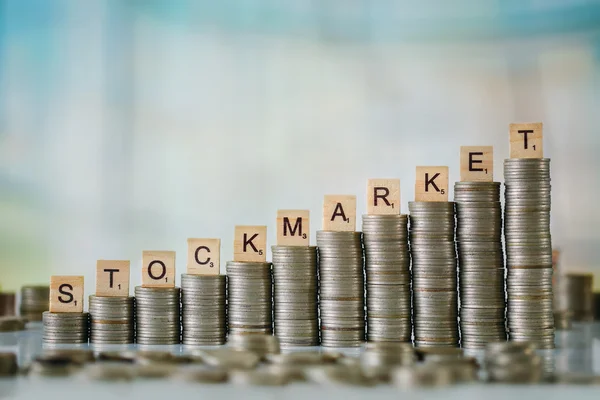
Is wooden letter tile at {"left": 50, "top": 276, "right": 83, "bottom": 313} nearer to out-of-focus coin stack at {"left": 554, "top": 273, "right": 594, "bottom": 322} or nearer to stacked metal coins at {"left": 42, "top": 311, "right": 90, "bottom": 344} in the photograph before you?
stacked metal coins at {"left": 42, "top": 311, "right": 90, "bottom": 344}

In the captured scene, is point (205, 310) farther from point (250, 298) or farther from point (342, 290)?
point (342, 290)

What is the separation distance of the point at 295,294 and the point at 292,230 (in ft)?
1.32

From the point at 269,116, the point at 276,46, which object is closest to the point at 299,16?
the point at 276,46

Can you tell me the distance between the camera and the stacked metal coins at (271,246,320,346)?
6.01 meters

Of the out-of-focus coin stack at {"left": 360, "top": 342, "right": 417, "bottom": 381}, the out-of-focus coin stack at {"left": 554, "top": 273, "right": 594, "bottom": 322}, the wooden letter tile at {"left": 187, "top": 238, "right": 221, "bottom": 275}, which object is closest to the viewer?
the out-of-focus coin stack at {"left": 360, "top": 342, "right": 417, "bottom": 381}

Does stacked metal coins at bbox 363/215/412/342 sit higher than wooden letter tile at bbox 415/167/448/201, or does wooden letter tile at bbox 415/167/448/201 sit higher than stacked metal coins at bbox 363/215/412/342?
wooden letter tile at bbox 415/167/448/201

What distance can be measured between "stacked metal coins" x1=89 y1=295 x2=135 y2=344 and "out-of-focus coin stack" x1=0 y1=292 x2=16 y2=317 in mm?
3120

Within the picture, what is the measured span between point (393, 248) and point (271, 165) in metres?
4.69

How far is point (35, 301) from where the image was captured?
8414 millimetres

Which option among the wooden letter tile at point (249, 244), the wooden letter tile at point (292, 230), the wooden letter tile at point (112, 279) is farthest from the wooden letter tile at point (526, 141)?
the wooden letter tile at point (112, 279)

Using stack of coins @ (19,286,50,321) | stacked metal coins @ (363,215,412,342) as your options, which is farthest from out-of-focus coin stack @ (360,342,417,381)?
stack of coins @ (19,286,50,321)

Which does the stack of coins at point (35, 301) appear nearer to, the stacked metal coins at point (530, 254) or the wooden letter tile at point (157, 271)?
the wooden letter tile at point (157, 271)

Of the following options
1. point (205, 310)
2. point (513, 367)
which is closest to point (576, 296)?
point (205, 310)

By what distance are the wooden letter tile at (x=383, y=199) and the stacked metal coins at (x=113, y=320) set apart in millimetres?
1653
